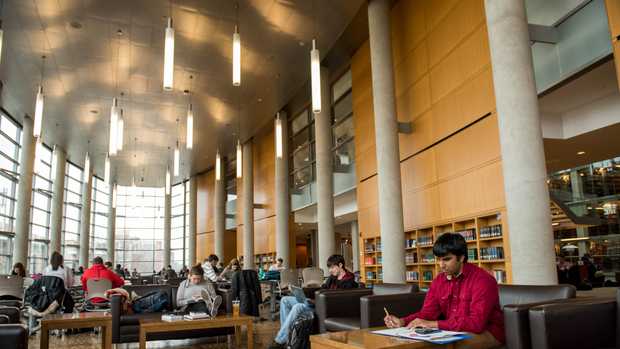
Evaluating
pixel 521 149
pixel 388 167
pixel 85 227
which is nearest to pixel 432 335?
pixel 521 149

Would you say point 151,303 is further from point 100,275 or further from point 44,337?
point 100,275

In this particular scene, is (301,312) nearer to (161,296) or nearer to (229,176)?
(161,296)

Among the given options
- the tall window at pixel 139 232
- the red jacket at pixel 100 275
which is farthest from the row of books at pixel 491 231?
the tall window at pixel 139 232

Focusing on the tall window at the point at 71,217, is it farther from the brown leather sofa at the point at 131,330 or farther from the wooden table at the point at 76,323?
the wooden table at the point at 76,323

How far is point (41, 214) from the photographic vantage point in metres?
18.2

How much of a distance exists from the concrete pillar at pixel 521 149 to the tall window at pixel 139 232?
25.1m

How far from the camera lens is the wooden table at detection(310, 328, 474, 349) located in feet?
6.68

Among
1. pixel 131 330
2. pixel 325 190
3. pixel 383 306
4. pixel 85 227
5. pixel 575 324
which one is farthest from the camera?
pixel 85 227

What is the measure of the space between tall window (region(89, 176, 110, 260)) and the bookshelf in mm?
19327

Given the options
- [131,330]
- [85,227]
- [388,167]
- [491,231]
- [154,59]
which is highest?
[154,59]

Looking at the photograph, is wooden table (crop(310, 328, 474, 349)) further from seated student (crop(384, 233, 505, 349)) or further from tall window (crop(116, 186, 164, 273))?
tall window (crop(116, 186, 164, 273))

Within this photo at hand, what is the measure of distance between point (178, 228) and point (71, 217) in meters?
6.42

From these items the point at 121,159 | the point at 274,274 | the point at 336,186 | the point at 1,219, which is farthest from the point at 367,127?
the point at 121,159

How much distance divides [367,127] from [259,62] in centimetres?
289
